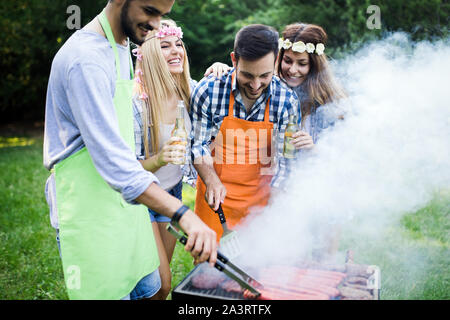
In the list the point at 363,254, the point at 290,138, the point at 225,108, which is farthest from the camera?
the point at 363,254

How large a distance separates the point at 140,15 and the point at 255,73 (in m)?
1.04

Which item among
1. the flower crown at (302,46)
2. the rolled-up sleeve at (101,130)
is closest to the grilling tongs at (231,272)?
the rolled-up sleeve at (101,130)

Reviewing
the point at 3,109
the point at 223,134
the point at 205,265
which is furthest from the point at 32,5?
the point at 205,265

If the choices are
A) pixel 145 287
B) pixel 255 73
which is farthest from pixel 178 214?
pixel 255 73

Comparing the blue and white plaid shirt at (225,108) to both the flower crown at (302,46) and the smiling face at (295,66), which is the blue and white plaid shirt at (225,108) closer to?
the smiling face at (295,66)

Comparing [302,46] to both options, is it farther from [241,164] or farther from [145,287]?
[145,287]

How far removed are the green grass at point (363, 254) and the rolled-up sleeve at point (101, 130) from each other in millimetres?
2422

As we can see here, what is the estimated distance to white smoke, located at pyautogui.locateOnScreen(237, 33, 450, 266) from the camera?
9.29 ft

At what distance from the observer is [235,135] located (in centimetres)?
298

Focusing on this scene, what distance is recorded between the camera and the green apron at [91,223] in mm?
1821

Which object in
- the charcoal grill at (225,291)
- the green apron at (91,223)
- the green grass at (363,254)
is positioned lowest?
the green grass at (363,254)

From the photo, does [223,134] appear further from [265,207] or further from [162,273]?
[162,273]

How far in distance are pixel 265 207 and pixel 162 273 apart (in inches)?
38.0
